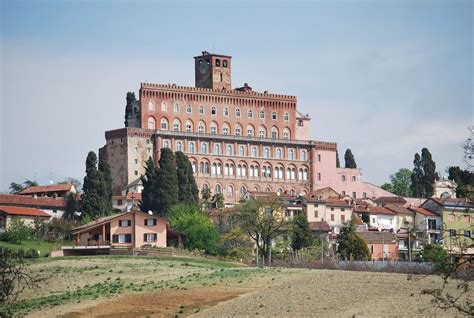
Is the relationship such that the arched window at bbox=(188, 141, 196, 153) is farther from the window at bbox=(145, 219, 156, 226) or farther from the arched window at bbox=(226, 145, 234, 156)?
the window at bbox=(145, 219, 156, 226)

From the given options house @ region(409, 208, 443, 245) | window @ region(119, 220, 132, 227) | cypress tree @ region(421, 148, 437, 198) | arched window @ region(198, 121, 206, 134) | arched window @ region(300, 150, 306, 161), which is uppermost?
arched window @ region(198, 121, 206, 134)

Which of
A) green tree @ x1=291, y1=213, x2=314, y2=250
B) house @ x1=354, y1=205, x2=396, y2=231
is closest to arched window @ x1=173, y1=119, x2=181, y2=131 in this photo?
house @ x1=354, y1=205, x2=396, y2=231

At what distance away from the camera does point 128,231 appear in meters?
108

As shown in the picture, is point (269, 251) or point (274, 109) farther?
point (274, 109)

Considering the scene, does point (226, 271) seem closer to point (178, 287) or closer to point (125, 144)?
point (178, 287)

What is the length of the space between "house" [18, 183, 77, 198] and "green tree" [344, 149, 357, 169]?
39659 millimetres

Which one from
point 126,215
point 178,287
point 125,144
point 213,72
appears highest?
point 213,72

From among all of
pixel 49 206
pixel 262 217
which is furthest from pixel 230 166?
pixel 262 217

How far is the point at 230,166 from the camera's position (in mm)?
154375

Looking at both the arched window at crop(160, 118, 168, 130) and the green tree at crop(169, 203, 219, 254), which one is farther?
the arched window at crop(160, 118, 168, 130)

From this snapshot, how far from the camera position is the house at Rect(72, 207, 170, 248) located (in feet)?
351

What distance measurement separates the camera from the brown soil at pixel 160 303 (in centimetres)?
6134

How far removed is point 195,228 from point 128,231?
700 centimetres

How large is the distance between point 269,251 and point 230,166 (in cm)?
4815
